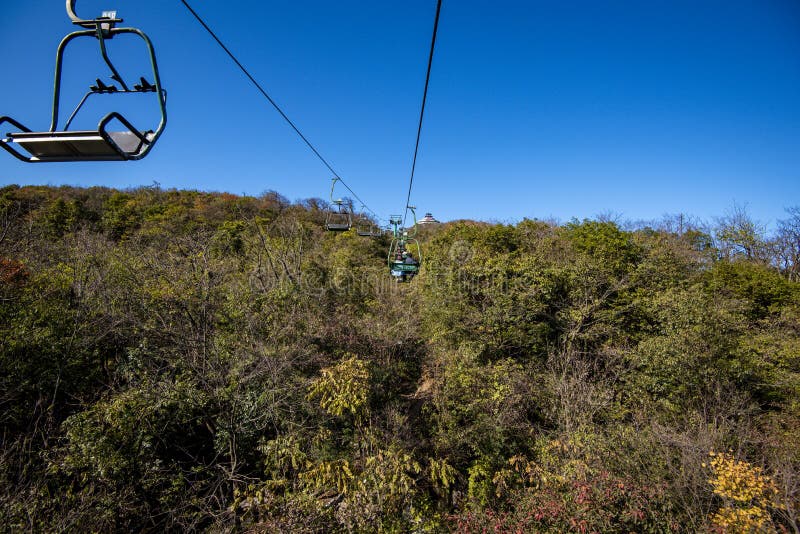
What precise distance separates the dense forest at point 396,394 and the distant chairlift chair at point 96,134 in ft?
16.2

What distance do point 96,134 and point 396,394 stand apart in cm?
1041

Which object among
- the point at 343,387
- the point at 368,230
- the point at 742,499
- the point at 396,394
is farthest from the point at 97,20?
the point at 368,230

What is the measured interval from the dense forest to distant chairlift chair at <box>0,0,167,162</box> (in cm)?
495

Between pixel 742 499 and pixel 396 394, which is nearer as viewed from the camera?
pixel 742 499

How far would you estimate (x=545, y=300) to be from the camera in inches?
461

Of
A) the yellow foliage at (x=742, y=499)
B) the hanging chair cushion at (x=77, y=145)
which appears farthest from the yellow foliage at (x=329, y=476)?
the yellow foliage at (x=742, y=499)

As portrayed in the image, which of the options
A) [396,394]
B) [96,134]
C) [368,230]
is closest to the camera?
[96,134]

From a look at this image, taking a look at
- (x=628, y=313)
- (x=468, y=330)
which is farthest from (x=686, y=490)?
(x=628, y=313)

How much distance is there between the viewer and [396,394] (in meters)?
10.7

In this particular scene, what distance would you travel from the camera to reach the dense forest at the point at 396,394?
515cm

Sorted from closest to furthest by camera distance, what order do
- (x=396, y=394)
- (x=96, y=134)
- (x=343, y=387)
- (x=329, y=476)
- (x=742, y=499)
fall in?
(x=96, y=134) < (x=742, y=499) < (x=329, y=476) < (x=343, y=387) < (x=396, y=394)

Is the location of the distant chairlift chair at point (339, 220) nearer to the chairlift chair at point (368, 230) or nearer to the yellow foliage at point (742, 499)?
the chairlift chair at point (368, 230)

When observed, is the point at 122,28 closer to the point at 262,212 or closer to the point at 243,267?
the point at 243,267

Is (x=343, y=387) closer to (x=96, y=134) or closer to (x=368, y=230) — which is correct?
(x=96, y=134)
